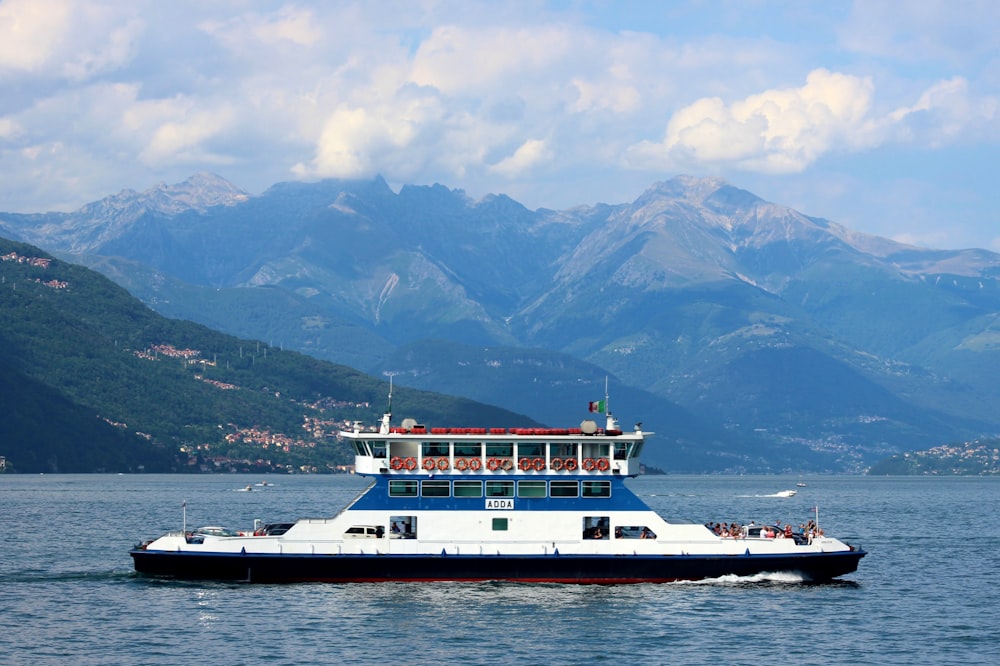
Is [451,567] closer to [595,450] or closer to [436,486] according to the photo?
[436,486]

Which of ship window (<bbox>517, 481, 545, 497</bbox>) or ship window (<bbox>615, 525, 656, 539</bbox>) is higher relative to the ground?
ship window (<bbox>517, 481, 545, 497</bbox>)

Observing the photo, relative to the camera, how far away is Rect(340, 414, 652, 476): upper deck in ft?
222

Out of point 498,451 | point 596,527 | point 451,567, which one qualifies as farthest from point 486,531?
point 596,527

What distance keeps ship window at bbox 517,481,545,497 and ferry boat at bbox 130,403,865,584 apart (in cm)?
5

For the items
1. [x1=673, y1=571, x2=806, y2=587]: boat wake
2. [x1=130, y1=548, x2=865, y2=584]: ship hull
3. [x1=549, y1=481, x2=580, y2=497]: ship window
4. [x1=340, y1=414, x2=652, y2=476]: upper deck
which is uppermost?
[x1=340, y1=414, x2=652, y2=476]: upper deck

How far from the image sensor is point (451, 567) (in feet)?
218

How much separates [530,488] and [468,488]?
9.27 ft

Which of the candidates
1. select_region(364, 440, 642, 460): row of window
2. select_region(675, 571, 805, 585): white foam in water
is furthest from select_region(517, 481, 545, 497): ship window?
select_region(675, 571, 805, 585): white foam in water

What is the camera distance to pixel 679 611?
62.6m

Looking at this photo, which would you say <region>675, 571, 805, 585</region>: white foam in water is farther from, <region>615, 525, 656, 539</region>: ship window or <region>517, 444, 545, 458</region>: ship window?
<region>517, 444, 545, 458</region>: ship window

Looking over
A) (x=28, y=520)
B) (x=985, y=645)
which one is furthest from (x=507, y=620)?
(x=28, y=520)

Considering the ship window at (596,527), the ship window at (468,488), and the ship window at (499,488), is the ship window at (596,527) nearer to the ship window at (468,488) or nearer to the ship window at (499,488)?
the ship window at (499,488)

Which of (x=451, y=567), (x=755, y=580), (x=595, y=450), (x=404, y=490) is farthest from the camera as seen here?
(x=755, y=580)

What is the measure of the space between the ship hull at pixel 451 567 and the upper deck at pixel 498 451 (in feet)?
13.2
